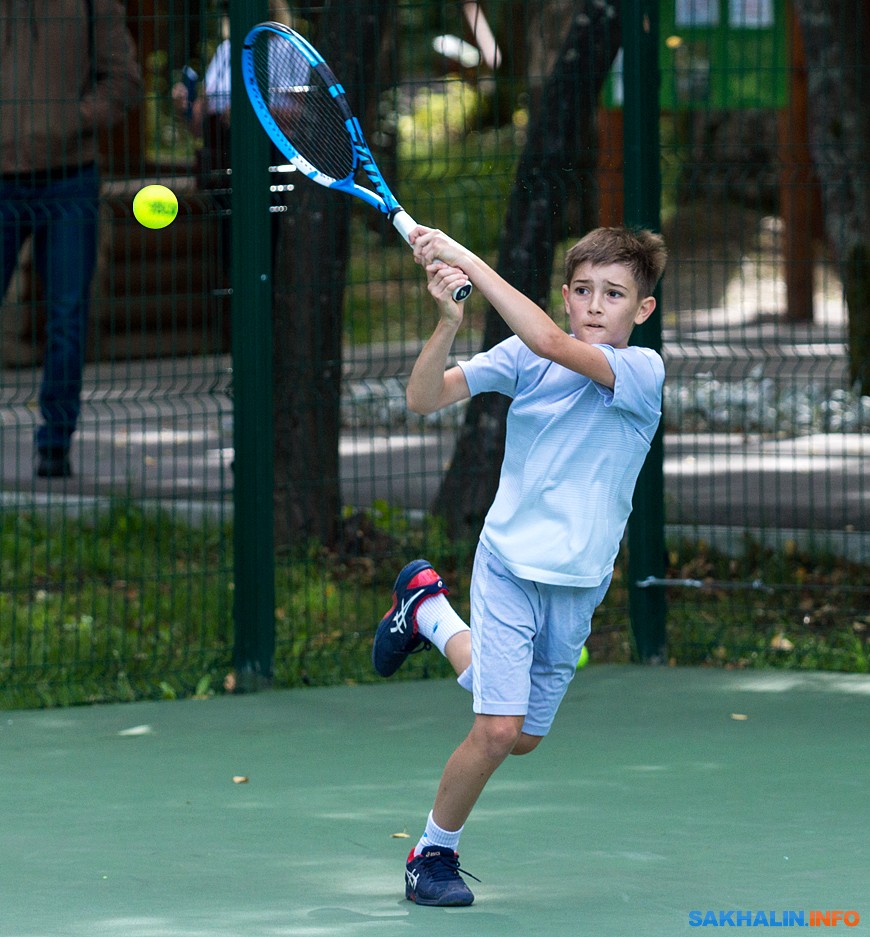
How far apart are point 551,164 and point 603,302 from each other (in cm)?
247

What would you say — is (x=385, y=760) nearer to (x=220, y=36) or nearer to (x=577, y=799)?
(x=577, y=799)

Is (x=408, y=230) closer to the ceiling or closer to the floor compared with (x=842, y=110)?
closer to the floor

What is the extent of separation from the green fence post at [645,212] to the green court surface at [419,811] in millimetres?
257

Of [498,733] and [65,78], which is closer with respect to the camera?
[498,733]

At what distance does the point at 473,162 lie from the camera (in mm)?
6172

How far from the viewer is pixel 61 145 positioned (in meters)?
6.70

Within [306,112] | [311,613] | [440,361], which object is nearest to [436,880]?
[440,361]

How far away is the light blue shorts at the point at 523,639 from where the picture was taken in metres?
3.74

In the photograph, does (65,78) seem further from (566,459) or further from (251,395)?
(566,459)

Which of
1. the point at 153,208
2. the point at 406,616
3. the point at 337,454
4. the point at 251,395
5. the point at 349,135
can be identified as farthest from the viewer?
the point at 337,454

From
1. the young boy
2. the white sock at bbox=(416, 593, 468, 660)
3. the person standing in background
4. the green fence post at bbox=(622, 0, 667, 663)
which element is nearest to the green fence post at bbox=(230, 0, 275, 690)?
the person standing in background

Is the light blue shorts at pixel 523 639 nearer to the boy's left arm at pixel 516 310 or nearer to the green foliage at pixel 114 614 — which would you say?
the boy's left arm at pixel 516 310

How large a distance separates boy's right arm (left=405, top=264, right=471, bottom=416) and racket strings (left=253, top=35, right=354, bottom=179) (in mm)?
652

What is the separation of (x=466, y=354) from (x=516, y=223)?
1.67ft
